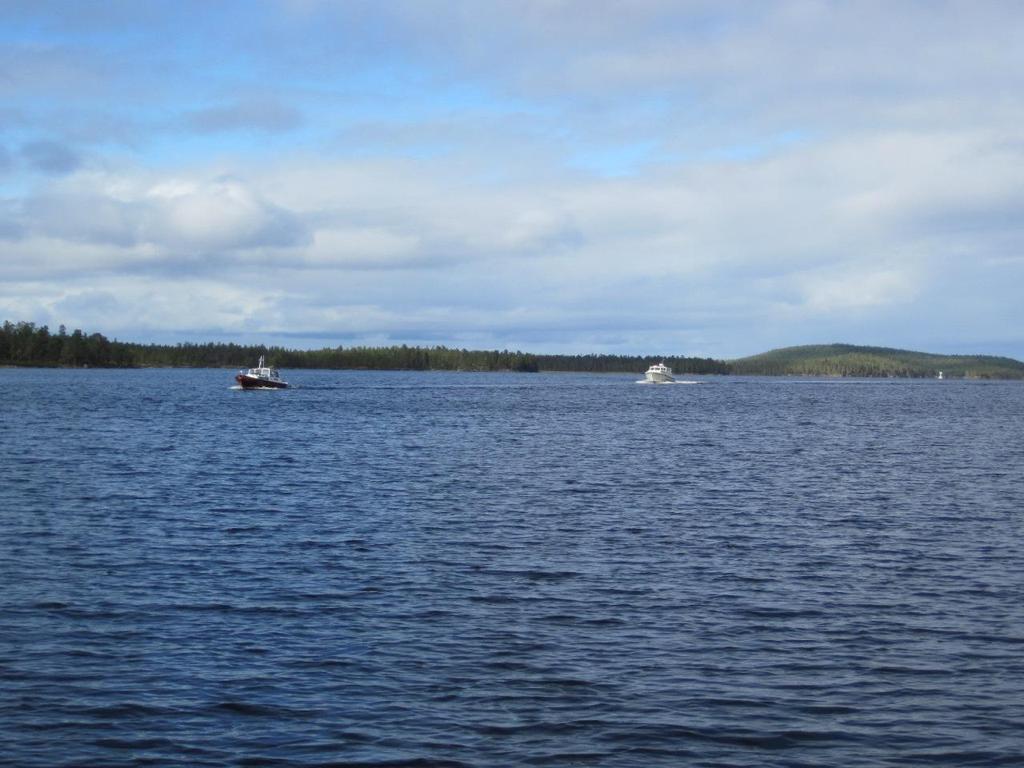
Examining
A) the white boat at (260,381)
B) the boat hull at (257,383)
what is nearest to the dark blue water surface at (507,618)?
the boat hull at (257,383)

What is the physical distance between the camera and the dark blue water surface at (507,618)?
1553cm

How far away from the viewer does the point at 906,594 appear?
2472 centimetres

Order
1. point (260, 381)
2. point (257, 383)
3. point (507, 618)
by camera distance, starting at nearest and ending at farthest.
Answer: point (507, 618), point (257, 383), point (260, 381)

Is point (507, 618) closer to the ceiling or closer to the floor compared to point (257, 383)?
closer to the floor

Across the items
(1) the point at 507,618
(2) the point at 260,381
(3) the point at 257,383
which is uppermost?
(2) the point at 260,381

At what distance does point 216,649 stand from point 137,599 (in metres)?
4.69

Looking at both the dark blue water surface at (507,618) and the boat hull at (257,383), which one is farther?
the boat hull at (257,383)

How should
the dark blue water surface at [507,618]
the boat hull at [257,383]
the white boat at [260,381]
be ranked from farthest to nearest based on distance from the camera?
1. the white boat at [260,381]
2. the boat hull at [257,383]
3. the dark blue water surface at [507,618]

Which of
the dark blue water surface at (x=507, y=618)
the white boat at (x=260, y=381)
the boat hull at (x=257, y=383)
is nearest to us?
the dark blue water surface at (x=507, y=618)

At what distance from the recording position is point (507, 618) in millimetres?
22047

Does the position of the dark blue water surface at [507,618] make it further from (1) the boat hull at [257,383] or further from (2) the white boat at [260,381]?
(2) the white boat at [260,381]

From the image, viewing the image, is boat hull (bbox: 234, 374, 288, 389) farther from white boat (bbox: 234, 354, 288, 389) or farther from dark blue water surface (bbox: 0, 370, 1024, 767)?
dark blue water surface (bbox: 0, 370, 1024, 767)

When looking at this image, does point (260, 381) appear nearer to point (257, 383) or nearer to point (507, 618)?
point (257, 383)

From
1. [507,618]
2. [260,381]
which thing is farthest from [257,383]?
[507,618]
